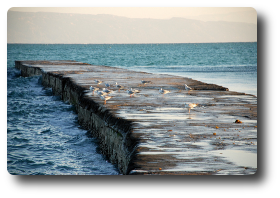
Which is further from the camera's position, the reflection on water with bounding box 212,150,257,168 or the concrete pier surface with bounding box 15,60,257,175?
the reflection on water with bounding box 212,150,257,168

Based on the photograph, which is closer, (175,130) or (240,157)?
(240,157)

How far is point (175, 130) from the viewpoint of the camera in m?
7.82

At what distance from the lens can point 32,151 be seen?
1005cm

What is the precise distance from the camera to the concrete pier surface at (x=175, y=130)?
243 inches

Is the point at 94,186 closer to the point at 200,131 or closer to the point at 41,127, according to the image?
the point at 200,131

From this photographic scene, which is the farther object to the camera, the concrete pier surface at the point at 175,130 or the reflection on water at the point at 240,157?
the reflection on water at the point at 240,157

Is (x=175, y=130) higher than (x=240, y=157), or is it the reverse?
(x=175, y=130)

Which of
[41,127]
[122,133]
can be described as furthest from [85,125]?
[122,133]

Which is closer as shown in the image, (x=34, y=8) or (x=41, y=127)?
(x=34, y=8)

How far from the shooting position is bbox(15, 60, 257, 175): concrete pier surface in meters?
6.17

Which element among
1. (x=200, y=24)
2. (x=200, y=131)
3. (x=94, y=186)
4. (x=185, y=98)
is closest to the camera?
(x=94, y=186)

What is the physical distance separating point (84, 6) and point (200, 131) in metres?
3.98

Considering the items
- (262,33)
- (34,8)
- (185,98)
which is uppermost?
(34,8)

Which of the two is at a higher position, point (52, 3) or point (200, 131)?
point (52, 3)
